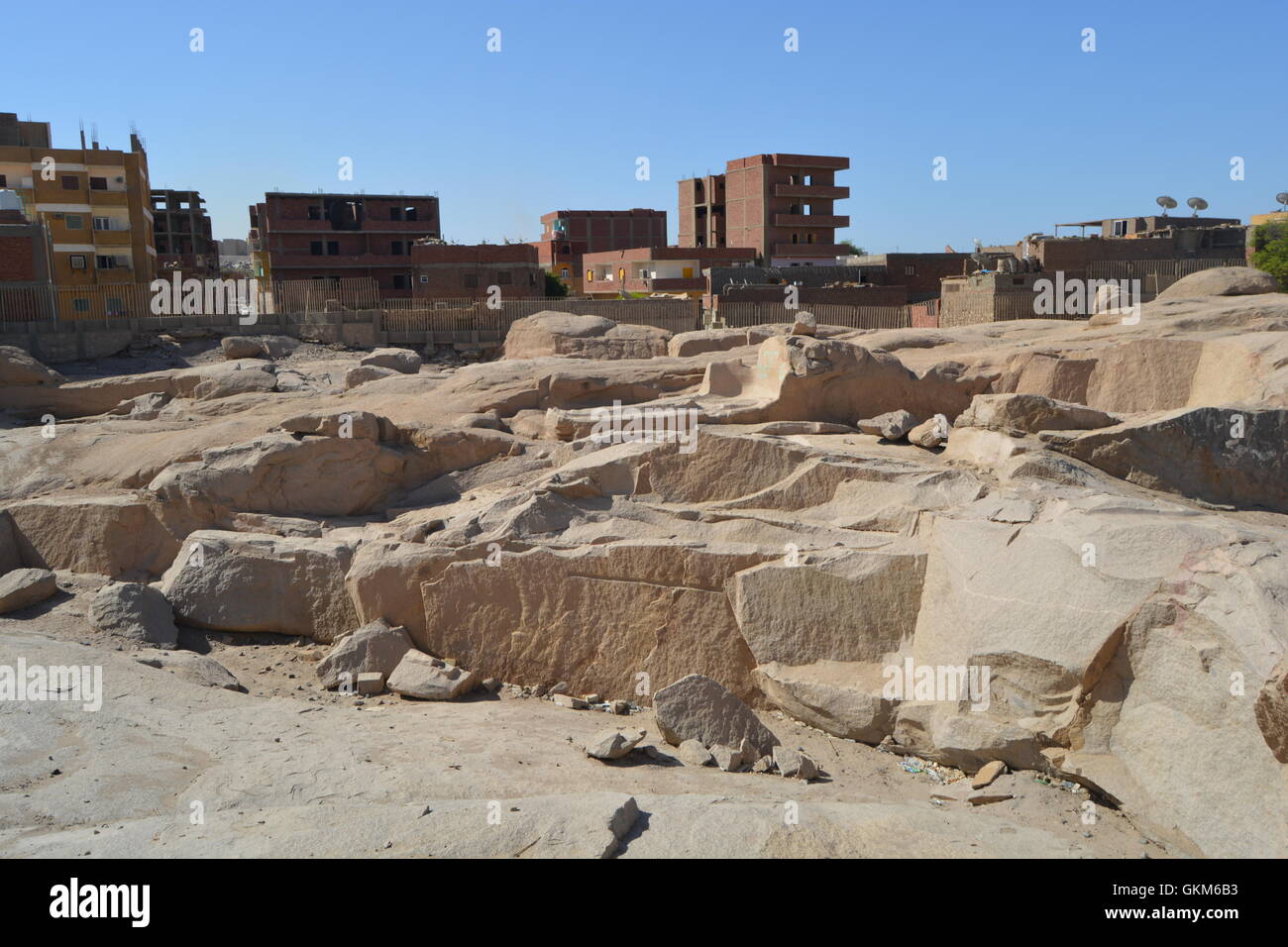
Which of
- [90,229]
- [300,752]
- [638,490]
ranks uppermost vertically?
[90,229]

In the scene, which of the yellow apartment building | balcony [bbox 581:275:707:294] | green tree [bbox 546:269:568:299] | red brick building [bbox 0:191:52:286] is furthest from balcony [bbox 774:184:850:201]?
red brick building [bbox 0:191:52:286]

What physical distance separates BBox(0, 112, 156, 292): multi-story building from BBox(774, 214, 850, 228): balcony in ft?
75.6

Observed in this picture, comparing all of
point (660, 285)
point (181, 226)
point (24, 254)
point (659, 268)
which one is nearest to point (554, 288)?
point (660, 285)

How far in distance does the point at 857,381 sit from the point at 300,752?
607 centimetres

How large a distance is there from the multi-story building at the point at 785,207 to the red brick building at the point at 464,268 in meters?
12.7

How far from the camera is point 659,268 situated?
115ft

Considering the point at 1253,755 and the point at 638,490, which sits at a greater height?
the point at 638,490

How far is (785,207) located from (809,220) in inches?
43.9

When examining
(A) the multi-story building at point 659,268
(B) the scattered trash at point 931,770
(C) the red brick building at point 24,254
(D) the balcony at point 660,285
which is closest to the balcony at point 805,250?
(A) the multi-story building at point 659,268

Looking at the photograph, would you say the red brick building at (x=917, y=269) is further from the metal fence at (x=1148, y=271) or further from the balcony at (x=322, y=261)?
the balcony at (x=322, y=261)

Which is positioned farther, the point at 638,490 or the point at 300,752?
the point at 638,490

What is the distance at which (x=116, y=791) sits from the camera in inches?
183
